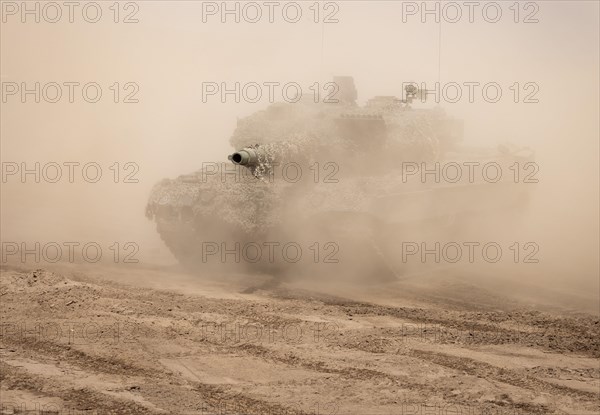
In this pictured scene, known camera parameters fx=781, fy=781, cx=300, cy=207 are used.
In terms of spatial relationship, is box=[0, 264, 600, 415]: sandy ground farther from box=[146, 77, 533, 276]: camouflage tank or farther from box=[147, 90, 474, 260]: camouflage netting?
box=[147, 90, 474, 260]: camouflage netting

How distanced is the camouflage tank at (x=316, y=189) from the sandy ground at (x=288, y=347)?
765 mm

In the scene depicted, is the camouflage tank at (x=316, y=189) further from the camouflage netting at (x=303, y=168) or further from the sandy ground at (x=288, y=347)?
the sandy ground at (x=288, y=347)

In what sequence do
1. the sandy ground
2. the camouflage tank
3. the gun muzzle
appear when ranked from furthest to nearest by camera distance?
the camouflage tank, the gun muzzle, the sandy ground

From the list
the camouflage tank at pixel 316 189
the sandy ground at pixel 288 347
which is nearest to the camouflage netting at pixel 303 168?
the camouflage tank at pixel 316 189

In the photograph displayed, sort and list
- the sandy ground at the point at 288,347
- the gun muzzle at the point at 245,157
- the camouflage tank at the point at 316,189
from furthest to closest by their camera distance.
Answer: the camouflage tank at the point at 316,189
the gun muzzle at the point at 245,157
the sandy ground at the point at 288,347

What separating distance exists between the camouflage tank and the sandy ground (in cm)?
77

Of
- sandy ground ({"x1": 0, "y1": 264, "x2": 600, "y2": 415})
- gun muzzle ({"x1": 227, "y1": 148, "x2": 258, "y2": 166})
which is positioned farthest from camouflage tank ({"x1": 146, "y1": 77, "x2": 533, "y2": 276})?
sandy ground ({"x1": 0, "y1": 264, "x2": 600, "y2": 415})

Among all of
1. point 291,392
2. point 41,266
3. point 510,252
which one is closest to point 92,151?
point 41,266

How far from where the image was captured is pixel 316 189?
11641mm

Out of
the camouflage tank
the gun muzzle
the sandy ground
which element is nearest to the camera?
the sandy ground

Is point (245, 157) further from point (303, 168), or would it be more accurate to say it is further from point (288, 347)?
point (288, 347)

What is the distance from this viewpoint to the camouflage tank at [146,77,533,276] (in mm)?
11219

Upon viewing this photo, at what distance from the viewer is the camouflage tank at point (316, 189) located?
11219mm

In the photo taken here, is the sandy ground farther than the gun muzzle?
No
